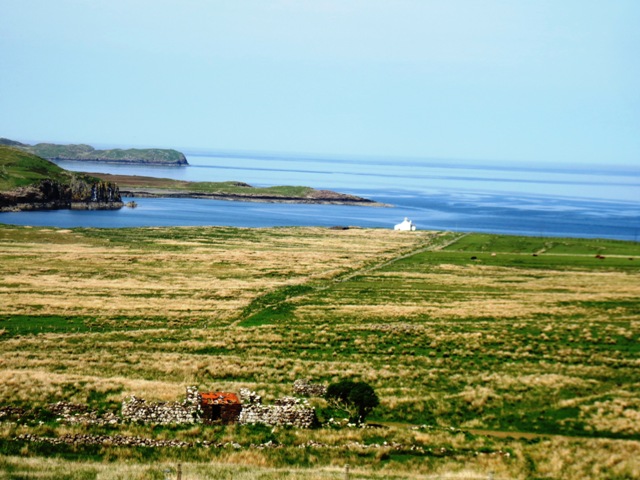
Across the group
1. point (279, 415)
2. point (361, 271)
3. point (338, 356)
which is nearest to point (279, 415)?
point (279, 415)

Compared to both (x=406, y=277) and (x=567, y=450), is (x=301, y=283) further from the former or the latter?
(x=567, y=450)

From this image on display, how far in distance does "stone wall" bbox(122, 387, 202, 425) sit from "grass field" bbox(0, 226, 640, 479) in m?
0.73

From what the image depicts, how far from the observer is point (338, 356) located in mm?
36469

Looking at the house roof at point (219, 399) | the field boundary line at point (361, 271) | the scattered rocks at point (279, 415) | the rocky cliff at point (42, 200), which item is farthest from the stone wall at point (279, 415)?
the rocky cliff at point (42, 200)

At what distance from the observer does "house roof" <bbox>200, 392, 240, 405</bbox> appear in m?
24.8

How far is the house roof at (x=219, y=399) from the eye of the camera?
24.8m

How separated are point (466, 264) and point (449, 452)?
63.4 meters

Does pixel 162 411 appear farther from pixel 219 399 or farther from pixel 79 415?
pixel 79 415

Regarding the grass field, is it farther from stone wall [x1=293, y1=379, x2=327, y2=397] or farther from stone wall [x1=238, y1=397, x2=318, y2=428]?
stone wall [x1=238, y1=397, x2=318, y2=428]

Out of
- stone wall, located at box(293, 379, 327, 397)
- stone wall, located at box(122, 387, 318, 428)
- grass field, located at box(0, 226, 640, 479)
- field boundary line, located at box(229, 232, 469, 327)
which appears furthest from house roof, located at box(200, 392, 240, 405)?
field boundary line, located at box(229, 232, 469, 327)

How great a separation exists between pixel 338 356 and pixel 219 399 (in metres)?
12.3

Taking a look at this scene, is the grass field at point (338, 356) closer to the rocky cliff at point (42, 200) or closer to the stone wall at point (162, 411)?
the stone wall at point (162, 411)

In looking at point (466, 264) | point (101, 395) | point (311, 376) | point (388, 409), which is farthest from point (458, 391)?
point (466, 264)

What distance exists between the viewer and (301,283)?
65438mm
